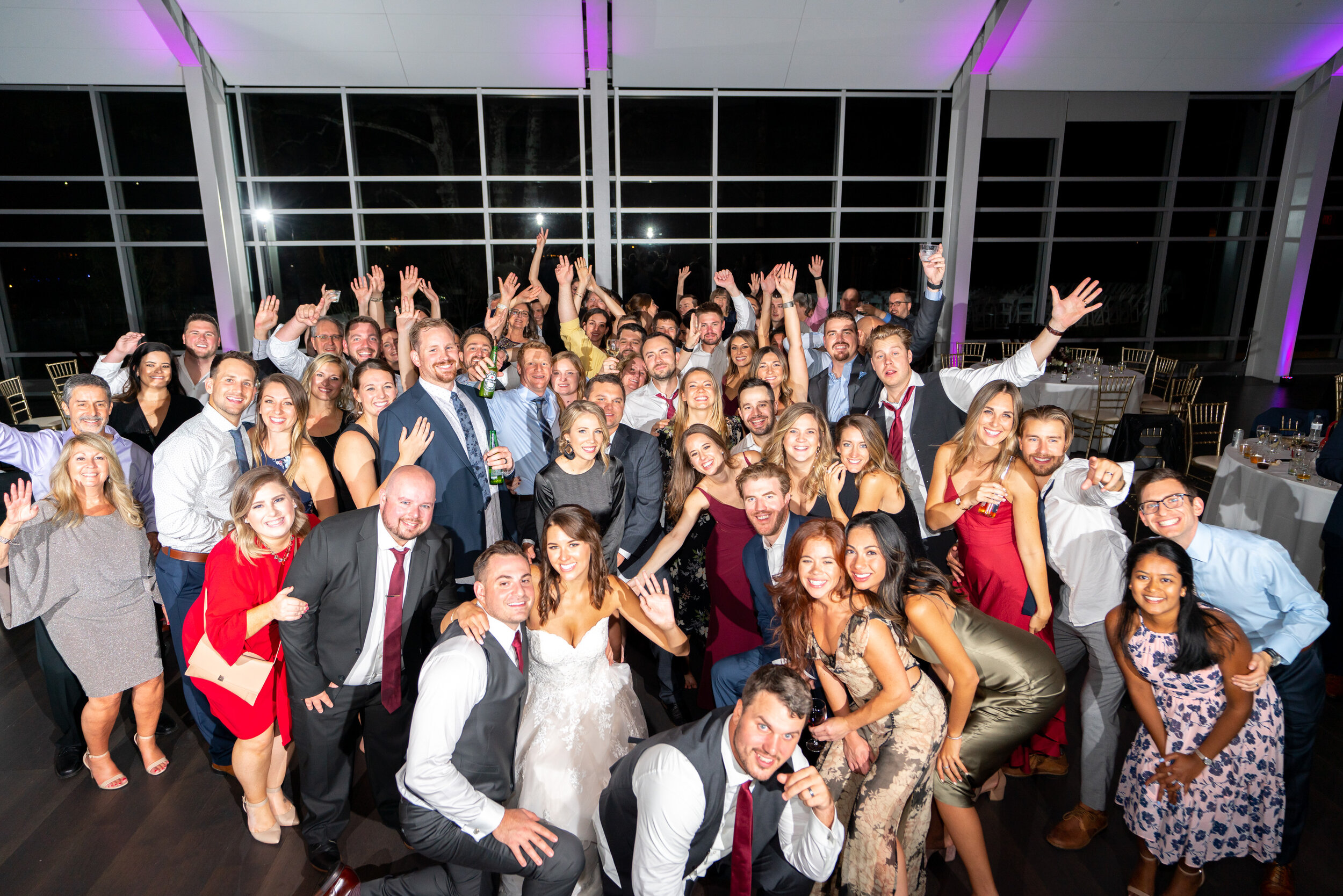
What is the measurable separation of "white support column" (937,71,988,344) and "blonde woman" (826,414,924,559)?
315 inches

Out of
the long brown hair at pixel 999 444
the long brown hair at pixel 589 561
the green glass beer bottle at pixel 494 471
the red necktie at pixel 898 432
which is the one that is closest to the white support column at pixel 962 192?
the red necktie at pixel 898 432

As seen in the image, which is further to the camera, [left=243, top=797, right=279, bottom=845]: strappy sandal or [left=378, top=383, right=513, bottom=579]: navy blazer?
[left=378, top=383, right=513, bottom=579]: navy blazer

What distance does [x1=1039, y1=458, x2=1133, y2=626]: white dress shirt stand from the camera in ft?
9.21

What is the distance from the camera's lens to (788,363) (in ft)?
15.6

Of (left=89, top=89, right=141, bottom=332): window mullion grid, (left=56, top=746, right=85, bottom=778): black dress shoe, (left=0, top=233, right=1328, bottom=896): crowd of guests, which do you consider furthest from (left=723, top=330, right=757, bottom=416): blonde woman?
(left=89, top=89, right=141, bottom=332): window mullion grid

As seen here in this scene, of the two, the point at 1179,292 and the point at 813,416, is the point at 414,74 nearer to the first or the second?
the point at 813,416

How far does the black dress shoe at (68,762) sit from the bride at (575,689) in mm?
2217

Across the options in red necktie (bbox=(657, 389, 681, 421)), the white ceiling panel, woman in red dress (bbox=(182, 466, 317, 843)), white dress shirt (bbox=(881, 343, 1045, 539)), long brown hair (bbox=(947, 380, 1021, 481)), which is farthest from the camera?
the white ceiling panel

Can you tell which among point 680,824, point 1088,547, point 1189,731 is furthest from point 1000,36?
point 680,824

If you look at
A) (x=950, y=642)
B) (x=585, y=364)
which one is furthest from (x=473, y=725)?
(x=585, y=364)

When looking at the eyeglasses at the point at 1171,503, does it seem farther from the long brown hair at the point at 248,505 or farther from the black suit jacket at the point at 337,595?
the long brown hair at the point at 248,505

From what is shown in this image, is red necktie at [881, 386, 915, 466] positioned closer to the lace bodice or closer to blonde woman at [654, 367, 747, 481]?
blonde woman at [654, 367, 747, 481]

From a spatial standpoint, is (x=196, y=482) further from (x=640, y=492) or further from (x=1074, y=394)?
(x=1074, y=394)

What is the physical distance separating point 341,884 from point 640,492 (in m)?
2.01
